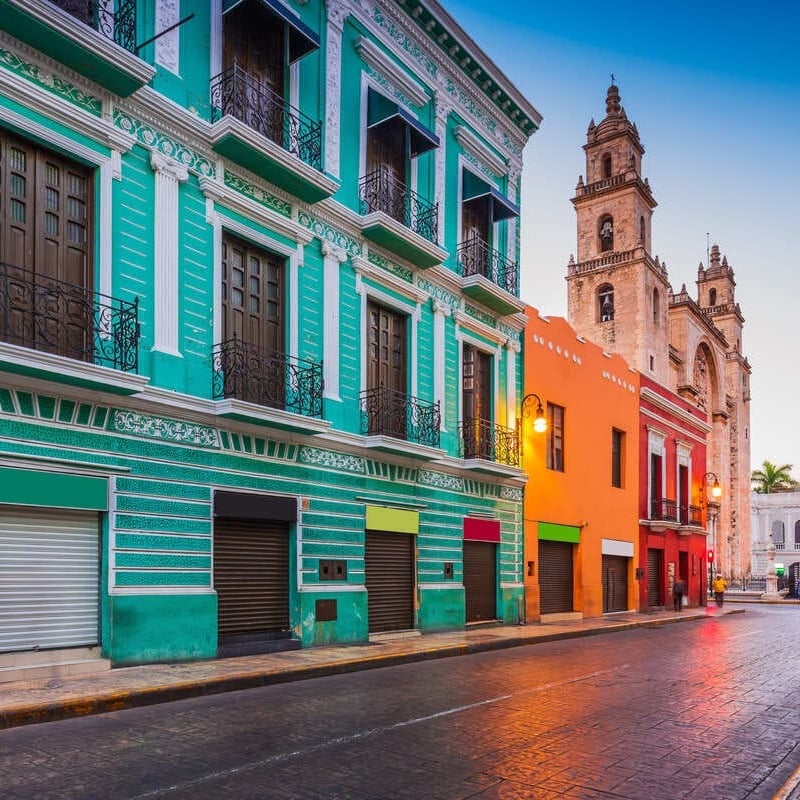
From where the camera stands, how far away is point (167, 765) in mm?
6453

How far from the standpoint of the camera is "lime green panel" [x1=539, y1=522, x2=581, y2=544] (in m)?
22.3

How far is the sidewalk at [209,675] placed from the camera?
842 centimetres

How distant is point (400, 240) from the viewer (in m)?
16.3

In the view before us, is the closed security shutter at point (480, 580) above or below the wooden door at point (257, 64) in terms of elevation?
below

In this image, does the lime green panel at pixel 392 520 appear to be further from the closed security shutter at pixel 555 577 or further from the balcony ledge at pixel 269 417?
the closed security shutter at pixel 555 577

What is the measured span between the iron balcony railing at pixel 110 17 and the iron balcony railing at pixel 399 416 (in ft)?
24.0

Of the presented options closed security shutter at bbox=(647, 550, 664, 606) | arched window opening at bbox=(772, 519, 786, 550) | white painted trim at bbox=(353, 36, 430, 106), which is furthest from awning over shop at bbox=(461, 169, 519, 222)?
arched window opening at bbox=(772, 519, 786, 550)

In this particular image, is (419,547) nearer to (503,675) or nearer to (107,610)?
(503,675)

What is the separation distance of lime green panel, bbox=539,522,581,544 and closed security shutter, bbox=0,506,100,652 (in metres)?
13.8

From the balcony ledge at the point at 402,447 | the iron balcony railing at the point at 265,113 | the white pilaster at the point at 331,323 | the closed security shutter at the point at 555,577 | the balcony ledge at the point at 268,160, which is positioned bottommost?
the closed security shutter at the point at 555,577

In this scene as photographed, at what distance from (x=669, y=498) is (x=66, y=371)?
1027 inches

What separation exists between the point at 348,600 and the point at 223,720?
22.5ft

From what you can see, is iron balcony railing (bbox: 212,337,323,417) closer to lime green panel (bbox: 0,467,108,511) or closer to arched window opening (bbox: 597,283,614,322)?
lime green panel (bbox: 0,467,108,511)

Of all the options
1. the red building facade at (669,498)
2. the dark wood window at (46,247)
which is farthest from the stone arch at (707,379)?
the dark wood window at (46,247)
